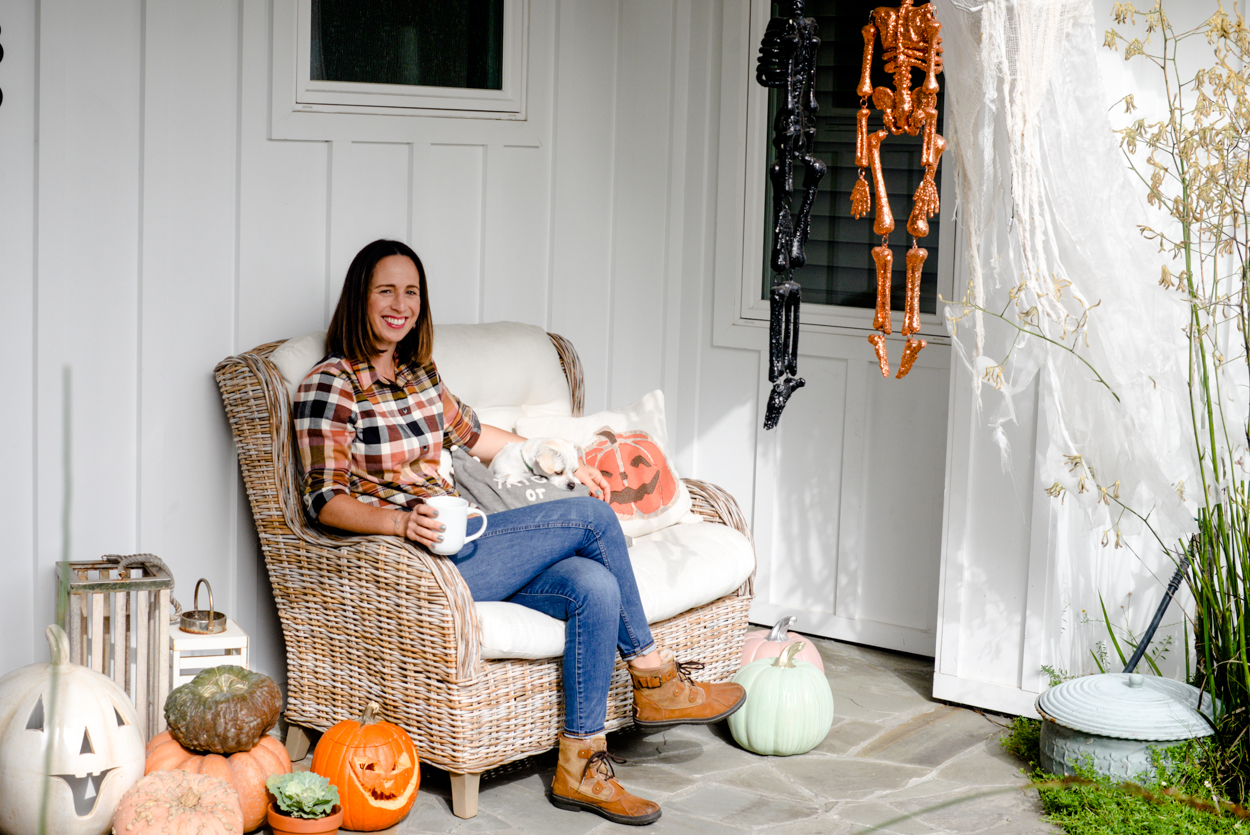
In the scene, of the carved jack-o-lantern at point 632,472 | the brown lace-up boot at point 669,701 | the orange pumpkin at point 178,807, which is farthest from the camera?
the carved jack-o-lantern at point 632,472

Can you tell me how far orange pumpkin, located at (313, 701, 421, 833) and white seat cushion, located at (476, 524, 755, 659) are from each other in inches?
10.5

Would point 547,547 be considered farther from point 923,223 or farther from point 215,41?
point 215,41

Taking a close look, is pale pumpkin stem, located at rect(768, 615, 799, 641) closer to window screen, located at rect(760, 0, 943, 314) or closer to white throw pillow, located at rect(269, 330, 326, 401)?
window screen, located at rect(760, 0, 943, 314)

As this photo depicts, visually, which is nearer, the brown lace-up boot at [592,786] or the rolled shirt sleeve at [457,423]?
the brown lace-up boot at [592,786]

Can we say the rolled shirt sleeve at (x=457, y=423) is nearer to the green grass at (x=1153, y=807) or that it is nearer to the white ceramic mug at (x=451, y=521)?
the white ceramic mug at (x=451, y=521)

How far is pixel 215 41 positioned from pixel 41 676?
1.49 metres

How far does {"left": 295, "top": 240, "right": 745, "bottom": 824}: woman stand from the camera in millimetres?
2602

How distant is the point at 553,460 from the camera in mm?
2973

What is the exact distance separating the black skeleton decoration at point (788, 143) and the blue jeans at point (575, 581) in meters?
0.76

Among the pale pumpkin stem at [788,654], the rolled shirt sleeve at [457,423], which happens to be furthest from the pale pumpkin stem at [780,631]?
the rolled shirt sleeve at [457,423]

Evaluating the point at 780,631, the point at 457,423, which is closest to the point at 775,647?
the point at 780,631

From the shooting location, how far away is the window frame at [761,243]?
144 inches

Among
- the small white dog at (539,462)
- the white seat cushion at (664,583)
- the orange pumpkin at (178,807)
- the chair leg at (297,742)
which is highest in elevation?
the small white dog at (539,462)

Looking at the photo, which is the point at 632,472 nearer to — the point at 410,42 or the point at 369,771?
the point at 369,771
